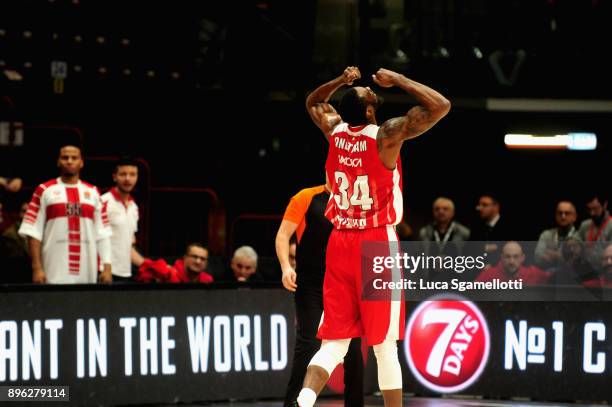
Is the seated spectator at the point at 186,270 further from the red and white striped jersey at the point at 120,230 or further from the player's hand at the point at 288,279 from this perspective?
the player's hand at the point at 288,279

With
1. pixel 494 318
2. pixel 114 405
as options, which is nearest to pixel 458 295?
pixel 494 318

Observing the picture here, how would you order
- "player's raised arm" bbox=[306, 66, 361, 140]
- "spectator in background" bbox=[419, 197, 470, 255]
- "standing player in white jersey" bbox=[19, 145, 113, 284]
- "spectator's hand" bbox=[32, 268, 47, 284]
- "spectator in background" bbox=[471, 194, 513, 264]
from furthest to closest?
"spectator in background" bbox=[419, 197, 470, 255] → "spectator in background" bbox=[471, 194, 513, 264] → "standing player in white jersey" bbox=[19, 145, 113, 284] → "spectator's hand" bbox=[32, 268, 47, 284] → "player's raised arm" bbox=[306, 66, 361, 140]

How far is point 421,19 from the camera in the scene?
636 inches

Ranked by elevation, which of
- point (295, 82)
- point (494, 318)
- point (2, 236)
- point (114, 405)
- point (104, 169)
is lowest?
point (114, 405)

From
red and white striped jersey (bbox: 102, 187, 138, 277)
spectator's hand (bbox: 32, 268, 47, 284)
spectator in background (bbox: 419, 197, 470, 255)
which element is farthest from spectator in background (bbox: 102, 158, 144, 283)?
spectator in background (bbox: 419, 197, 470, 255)

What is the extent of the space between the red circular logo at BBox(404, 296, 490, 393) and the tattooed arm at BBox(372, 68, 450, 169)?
11.5ft

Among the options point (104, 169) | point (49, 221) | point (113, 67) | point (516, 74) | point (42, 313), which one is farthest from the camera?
point (516, 74)

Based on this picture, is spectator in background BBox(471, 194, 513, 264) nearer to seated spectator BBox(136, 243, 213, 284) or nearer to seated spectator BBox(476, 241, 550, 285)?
seated spectator BBox(476, 241, 550, 285)

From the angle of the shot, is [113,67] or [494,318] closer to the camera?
[494,318]

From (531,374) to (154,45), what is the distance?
26.4 feet

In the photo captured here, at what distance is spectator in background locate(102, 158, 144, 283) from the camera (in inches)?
404

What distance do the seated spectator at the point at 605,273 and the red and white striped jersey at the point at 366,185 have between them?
11.8 feet

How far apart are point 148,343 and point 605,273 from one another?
152 inches

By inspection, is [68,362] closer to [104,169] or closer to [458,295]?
[458,295]
